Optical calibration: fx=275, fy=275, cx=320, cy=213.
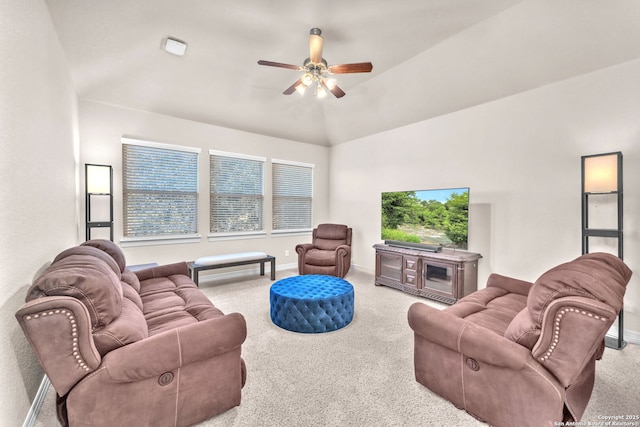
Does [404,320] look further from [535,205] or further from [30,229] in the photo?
[30,229]

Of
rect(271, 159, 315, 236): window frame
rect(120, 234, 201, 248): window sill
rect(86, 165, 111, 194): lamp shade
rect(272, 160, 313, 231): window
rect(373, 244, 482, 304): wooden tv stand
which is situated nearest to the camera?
rect(86, 165, 111, 194): lamp shade

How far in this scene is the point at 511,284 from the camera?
2.68m

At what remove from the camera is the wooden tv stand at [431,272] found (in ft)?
11.9

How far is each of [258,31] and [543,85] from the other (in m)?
3.42

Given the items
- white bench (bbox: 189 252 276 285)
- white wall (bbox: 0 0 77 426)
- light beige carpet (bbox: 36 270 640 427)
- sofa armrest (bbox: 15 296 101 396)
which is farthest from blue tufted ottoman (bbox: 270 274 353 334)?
white wall (bbox: 0 0 77 426)

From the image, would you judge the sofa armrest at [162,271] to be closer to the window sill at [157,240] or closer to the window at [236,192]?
the window sill at [157,240]

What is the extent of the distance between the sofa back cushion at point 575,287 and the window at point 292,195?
15.7 feet

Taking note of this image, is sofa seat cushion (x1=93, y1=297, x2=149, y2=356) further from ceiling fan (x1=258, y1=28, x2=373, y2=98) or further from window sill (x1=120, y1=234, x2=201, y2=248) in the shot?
window sill (x1=120, y1=234, x2=201, y2=248)

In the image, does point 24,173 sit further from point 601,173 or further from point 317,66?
point 601,173

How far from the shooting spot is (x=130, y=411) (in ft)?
4.83

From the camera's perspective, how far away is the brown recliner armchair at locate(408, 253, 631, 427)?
1354mm

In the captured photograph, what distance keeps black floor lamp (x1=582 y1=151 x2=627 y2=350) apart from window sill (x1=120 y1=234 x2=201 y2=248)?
524 cm

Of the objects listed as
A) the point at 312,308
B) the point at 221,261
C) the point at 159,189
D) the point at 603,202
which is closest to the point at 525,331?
the point at 312,308

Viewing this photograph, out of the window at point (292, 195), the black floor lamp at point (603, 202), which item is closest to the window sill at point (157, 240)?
the window at point (292, 195)
